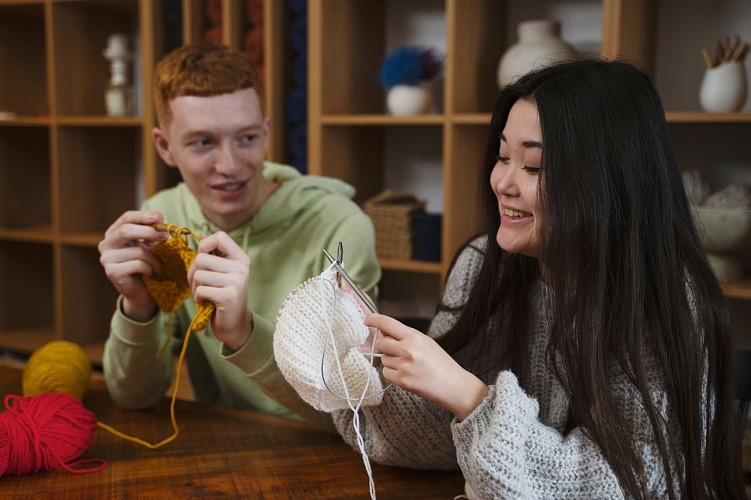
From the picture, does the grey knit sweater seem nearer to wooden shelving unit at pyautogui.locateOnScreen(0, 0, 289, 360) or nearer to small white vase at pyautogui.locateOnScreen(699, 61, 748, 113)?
small white vase at pyautogui.locateOnScreen(699, 61, 748, 113)

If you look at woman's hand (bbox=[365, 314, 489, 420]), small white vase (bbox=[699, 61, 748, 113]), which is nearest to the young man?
woman's hand (bbox=[365, 314, 489, 420])

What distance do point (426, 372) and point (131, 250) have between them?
657 mm

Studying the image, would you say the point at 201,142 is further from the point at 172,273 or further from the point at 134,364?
the point at 134,364

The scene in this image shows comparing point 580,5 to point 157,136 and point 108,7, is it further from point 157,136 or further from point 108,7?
point 108,7

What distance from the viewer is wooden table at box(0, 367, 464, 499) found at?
1.08 metres

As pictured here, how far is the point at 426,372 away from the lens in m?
0.95

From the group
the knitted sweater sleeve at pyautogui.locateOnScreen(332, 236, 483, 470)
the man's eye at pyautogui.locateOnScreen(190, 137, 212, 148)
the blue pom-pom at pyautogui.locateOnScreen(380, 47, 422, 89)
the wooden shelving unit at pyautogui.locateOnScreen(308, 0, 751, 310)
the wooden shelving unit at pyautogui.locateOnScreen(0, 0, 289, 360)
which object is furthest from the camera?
the wooden shelving unit at pyautogui.locateOnScreen(0, 0, 289, 360)

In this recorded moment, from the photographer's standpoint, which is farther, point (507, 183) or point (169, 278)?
point (169, 278)

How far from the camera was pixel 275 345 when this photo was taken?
1.05 meters

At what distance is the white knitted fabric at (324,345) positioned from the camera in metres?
1.03

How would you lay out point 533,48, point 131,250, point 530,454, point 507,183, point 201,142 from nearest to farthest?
1. point 530,454
2. point 507,183
3. point 131,250
4. point 201,142
5. point 533,48

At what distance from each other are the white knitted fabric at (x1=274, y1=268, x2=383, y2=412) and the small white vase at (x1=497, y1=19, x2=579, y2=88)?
1425 mm

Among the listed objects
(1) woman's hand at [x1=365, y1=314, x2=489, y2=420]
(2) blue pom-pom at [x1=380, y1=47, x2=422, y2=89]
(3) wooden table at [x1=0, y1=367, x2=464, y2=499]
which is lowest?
(3) wooden table at [x1=0, y1=367, x2=464, y2=499]

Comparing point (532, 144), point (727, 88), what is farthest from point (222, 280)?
point (727, 88)
